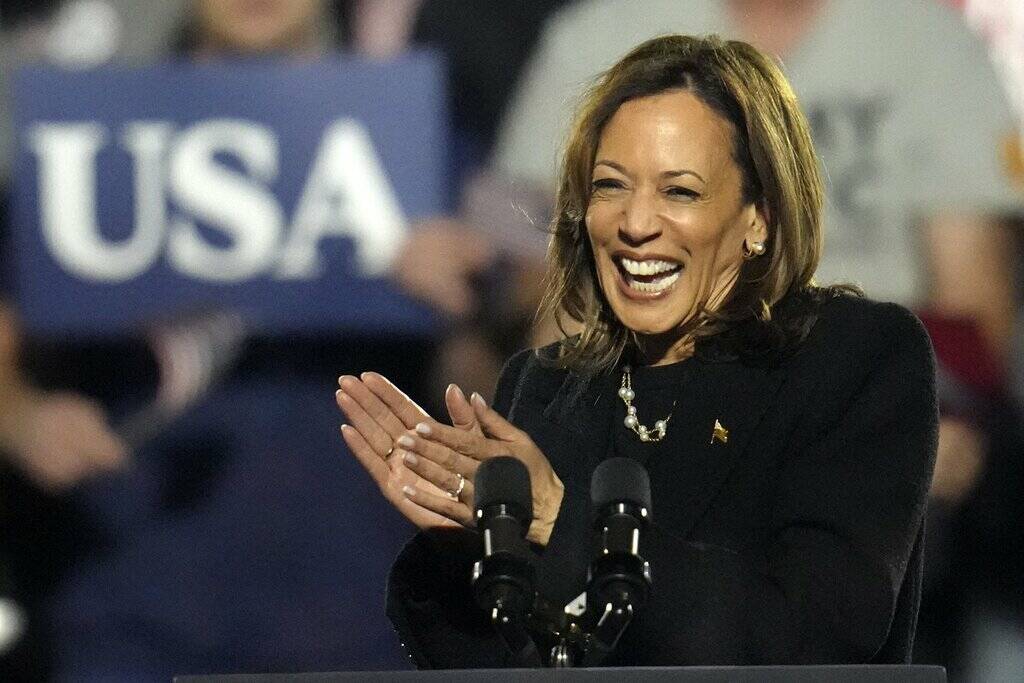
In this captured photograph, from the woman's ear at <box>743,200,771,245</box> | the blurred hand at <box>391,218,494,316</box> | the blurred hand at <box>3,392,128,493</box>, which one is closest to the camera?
the woman's ear at <box>743,200,771,245</box>

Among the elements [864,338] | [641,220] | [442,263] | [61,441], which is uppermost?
[641,220]

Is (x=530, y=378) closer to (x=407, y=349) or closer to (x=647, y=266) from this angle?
(x=647, y=266)

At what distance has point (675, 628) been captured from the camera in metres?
1.66

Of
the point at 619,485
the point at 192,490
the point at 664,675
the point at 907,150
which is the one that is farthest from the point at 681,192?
the point at 192,490

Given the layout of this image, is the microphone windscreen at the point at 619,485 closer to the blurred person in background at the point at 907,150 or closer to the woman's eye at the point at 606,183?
the woman's eye at the point at 606,183

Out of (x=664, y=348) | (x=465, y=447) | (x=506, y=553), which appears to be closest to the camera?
(x=506, y=553)

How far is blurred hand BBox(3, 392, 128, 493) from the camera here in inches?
179

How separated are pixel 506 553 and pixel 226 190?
3.14 metres

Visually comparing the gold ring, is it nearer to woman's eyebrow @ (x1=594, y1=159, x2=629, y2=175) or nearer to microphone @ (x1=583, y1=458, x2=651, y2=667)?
microphone @ (x1=583, y1=458, x2=651, y2=667)

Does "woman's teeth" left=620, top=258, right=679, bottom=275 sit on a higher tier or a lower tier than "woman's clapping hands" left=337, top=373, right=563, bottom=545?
higher

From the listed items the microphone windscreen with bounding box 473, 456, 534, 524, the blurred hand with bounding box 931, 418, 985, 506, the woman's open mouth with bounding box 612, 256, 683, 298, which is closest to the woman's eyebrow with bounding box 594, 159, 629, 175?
the woman's open mouth with bounding box 612, 256, 683, 298

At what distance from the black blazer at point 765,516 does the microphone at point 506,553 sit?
145 mm

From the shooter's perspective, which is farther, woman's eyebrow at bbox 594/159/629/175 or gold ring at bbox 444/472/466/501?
A: woman's eyebrow at bbox 594/159/629/175

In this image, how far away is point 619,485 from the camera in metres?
1.50
